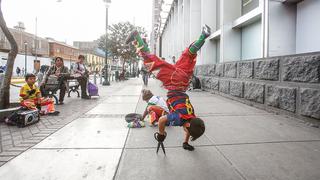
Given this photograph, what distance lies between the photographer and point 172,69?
3.47 m

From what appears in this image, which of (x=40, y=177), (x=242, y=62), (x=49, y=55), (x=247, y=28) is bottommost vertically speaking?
(x=40, y=177)

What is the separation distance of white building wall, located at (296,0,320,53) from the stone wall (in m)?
0.86

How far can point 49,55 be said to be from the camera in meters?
69.8

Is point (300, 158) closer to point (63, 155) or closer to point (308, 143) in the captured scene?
point (308, 143)

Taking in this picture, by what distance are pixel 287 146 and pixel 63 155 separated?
10.6 feet

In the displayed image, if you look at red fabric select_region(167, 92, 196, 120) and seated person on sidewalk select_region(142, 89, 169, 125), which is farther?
seated person on sidewalk select_region(142, 89, 169, 125)

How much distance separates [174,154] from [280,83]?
12.7 feet

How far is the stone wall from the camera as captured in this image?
5047 mm

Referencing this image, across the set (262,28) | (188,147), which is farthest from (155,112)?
(262,28)

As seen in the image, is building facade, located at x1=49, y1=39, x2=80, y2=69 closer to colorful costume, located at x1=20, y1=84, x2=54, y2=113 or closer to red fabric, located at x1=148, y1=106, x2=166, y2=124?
colorful costume, located at x1=20, y1=84, x2=54, y2=113

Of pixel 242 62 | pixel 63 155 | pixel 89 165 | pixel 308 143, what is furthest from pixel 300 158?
pixel 242 62

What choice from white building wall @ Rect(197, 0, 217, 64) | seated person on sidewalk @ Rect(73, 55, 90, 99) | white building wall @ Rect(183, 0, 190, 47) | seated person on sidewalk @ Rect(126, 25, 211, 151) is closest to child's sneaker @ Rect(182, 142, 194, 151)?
seated person on sidewalk @ Rect(126, 25, 211, 151)

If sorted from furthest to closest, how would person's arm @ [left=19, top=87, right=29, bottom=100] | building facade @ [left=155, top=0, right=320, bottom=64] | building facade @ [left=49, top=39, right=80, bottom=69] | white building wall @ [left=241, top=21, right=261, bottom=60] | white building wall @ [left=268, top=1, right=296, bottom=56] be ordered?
building facade @ [left=49, top=39, right=80, bottom=69], white building wall @ [left=241, top=21, right=261, bottom=60], white building wall @ [left=268, top=1, right=296, bottom=56], building facade @ [left=155, top=0, right=320, bottom=64], person's arm @ [left=19, top=87, right=29, bottom=100]

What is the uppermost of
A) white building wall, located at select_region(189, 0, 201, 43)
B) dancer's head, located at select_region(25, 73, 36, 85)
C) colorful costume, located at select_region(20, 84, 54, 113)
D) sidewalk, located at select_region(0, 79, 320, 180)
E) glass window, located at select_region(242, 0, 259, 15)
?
white building wall, located at select_region(189, 0, 201, 43)
